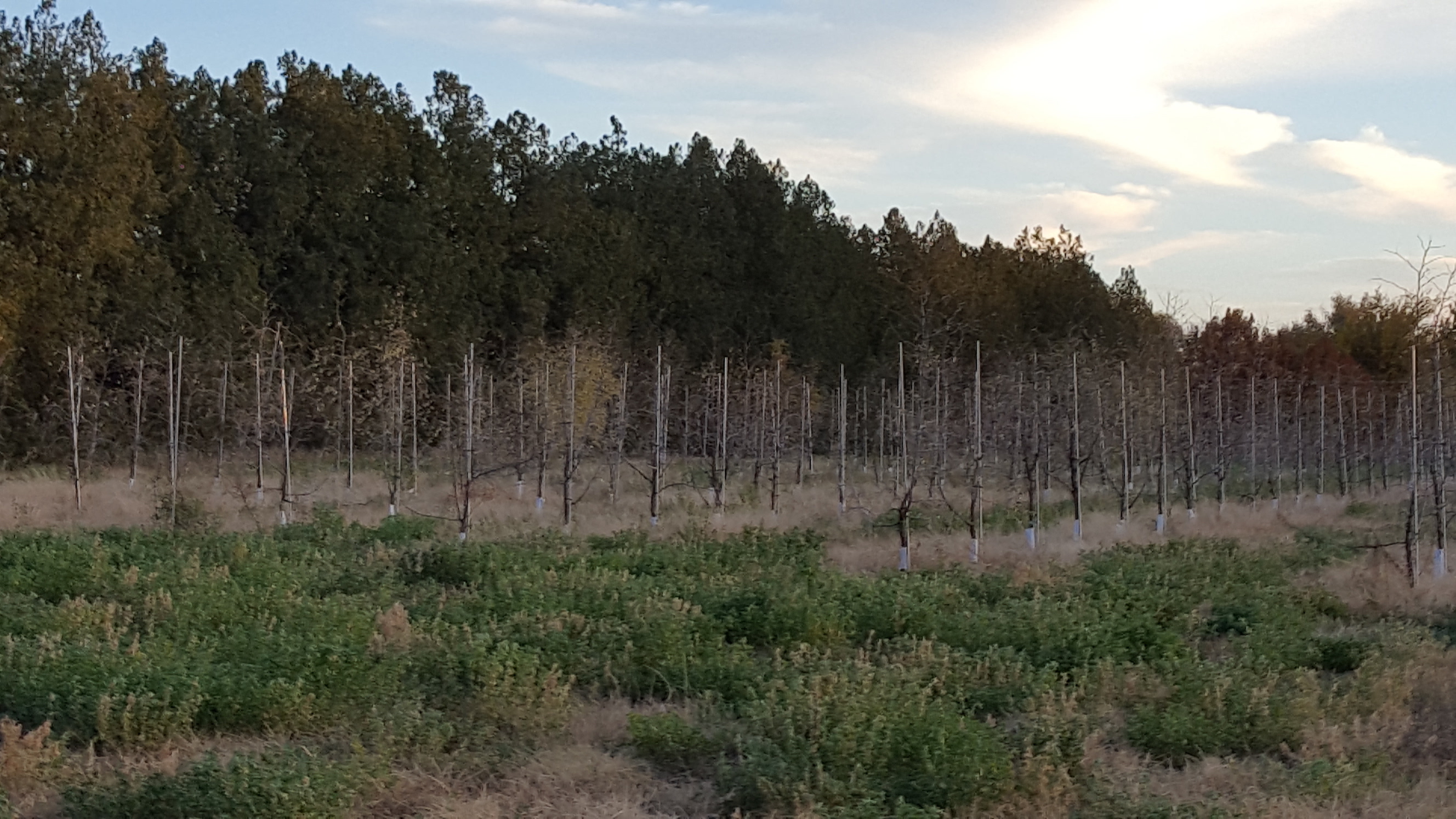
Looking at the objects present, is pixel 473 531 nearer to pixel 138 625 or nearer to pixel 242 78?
pixel 138 625

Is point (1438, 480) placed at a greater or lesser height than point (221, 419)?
lesser

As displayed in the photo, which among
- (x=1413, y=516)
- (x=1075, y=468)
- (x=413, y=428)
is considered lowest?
(x=1413, y=516)

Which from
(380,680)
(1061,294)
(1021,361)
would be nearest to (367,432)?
(1021,361)

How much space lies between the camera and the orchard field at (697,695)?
610 centimetres

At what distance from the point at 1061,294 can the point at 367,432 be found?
27.8m

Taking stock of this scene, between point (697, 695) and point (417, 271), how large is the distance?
2842 cm

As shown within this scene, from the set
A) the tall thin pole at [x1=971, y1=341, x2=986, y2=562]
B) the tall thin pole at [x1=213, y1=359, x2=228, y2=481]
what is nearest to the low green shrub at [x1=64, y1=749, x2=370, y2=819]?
the tall thin pole at [x1=971, y1=341, x2=986, y2=562]

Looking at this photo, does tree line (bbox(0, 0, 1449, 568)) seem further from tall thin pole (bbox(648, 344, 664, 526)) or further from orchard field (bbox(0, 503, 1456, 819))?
orchard field (bbox(0, 503, 1456, 819))

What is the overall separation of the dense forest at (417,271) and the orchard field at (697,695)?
709 centimetres

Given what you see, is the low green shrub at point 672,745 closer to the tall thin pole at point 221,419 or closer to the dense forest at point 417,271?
the dense forest at point 417,271

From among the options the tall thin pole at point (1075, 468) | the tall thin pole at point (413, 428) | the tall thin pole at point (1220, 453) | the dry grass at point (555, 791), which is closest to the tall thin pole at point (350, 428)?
the tall thin pole at point (413, 428)

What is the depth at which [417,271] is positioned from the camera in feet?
113

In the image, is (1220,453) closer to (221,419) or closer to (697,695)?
(697,695)

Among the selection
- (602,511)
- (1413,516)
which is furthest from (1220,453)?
(602,511)
